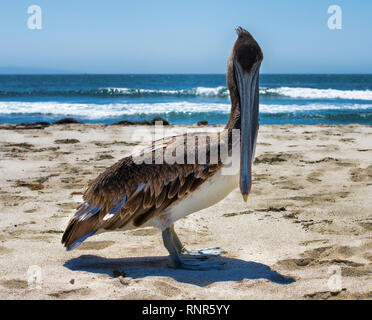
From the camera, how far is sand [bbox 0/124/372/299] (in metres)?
2.47

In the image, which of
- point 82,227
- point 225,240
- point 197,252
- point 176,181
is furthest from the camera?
point 225,240

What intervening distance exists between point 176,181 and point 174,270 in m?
0.62

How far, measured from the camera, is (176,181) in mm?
2666

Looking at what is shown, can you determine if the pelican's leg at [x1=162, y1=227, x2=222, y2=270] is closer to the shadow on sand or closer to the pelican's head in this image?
the shadow on sand

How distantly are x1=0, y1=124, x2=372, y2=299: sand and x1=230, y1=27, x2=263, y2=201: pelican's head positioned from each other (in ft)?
2.38

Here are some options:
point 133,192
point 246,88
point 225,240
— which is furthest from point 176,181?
point 225,240

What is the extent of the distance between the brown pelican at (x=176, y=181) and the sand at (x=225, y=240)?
253 millimetres

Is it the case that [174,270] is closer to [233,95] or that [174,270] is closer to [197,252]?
[197,252]

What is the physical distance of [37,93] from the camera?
33.0 metres

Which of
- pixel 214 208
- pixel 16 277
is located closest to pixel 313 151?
pixel 214 208

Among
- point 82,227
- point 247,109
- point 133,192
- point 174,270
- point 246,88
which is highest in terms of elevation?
point 246,88

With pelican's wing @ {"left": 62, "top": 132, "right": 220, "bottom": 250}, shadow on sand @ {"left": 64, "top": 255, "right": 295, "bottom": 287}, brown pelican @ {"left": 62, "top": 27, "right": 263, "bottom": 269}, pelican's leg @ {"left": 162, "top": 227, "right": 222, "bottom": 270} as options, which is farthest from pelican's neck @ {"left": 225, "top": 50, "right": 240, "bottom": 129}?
shadow on sand @ {"left": 64, "top": 255, "right": 295, "bottom": 287}

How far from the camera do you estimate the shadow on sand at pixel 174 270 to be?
104 inches

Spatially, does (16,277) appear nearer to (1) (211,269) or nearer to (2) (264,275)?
(1) (211,269)
